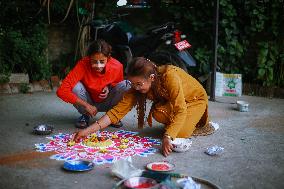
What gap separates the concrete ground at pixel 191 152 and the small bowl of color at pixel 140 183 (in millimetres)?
241

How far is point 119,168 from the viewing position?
289 centimetres

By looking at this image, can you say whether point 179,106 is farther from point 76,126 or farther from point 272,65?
point 272,65

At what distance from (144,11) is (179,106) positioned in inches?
155

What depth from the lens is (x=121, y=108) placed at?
3.75 m

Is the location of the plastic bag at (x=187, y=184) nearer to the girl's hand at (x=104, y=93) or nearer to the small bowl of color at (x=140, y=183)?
the small bowl of color at (x=140, y=183)

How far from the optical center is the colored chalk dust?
337 centimetres

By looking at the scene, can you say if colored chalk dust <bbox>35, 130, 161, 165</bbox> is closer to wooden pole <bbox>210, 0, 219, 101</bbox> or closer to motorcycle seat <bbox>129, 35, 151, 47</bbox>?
wooden pole <bbox>210, 0, 219, 101</bbox>

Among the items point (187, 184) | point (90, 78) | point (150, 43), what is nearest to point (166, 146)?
point (187, 184)

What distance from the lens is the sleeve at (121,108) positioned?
147 inches

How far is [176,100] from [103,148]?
755 millimetres

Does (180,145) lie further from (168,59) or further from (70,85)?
(168,59)

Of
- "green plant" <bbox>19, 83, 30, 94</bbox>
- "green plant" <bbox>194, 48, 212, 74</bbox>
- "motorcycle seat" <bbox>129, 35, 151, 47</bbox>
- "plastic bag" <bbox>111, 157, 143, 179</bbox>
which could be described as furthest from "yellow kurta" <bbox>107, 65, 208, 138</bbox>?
"green plant" <bbox>19, 83, 30, 94</bbox>

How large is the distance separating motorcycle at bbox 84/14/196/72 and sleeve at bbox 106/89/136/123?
210 centimetres

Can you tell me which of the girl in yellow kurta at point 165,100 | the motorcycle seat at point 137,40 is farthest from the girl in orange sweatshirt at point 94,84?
the motorcycle seat at point 137,40
